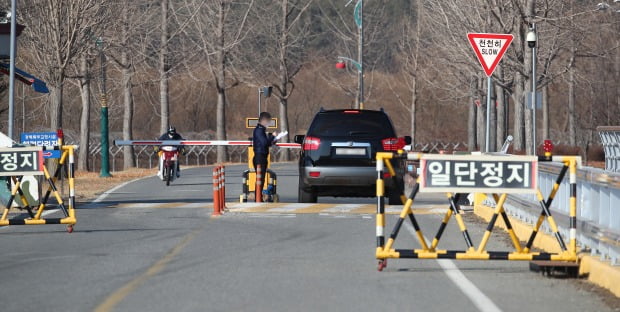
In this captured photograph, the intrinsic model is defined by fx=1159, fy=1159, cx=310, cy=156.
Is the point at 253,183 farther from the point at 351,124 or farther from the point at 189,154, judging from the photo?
the point at 189,154

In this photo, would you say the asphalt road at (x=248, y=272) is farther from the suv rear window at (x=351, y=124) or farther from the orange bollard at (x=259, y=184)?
the orange bollard at (x=259, y=184)

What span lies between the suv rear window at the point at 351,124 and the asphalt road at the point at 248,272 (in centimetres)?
283

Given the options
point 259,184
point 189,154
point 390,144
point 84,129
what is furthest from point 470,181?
point 189,154

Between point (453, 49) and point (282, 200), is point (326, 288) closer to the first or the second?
point (282, 200)

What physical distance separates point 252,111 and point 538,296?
79045 millimetres

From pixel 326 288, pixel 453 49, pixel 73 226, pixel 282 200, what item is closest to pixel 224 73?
pixel 453 49

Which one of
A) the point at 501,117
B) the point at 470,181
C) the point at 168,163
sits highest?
the point at 501,117

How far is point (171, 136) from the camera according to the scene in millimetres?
32938

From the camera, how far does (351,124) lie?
21188 millimetres

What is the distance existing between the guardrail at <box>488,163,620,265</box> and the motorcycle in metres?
17.8

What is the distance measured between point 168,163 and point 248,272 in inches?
789

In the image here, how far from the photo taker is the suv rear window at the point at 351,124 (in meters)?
21.1

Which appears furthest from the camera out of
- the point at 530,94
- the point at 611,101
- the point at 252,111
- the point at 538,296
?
the point at 252,111

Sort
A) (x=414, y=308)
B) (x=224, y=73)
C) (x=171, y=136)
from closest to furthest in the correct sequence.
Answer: (x=414, y=308), (x=171, y=136), (x=224, y=73)
